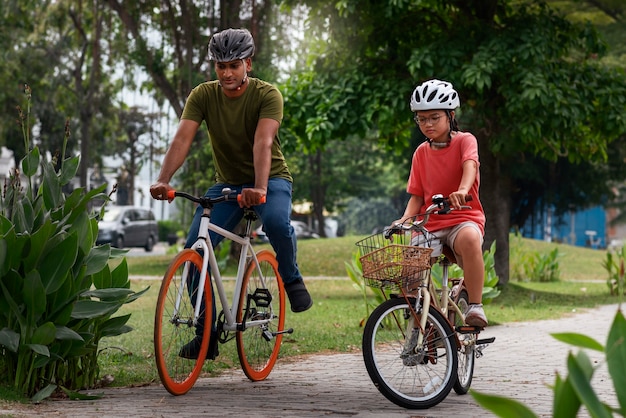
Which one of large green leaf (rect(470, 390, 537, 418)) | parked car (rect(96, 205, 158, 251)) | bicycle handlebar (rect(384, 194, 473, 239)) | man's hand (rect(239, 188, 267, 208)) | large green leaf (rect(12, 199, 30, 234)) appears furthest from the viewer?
parked car (rect(96, 205, 158, 251))

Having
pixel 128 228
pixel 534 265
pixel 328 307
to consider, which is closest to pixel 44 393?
pixel 328 307

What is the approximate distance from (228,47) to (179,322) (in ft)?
5.11

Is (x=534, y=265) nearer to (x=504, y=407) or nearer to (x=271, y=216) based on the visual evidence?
(x=271, y=216)

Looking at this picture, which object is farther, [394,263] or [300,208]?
[300,208]

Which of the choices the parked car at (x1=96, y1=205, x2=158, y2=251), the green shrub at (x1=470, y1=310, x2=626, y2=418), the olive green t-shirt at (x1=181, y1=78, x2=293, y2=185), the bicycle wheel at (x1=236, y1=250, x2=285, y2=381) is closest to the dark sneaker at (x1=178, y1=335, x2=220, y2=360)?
the bicycle wheel at (x1=236, y1=250, x2=285, y2=381)

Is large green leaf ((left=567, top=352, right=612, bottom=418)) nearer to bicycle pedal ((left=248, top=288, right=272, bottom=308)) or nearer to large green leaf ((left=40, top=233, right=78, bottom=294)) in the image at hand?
large green leaf ((left=40, top=233, right=78, bottom=294))

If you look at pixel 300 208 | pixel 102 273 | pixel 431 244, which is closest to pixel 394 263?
pixel 431 244

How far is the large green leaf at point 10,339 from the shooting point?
526 centimetres

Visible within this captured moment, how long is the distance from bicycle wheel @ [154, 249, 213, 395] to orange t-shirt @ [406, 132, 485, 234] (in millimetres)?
1286

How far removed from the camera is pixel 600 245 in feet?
200

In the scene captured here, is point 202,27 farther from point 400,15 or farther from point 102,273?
point 102,273

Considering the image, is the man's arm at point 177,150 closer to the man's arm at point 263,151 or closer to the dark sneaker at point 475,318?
the man's arm at point 263,151

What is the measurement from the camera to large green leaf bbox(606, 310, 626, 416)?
99.9 inches

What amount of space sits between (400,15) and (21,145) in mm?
32094
